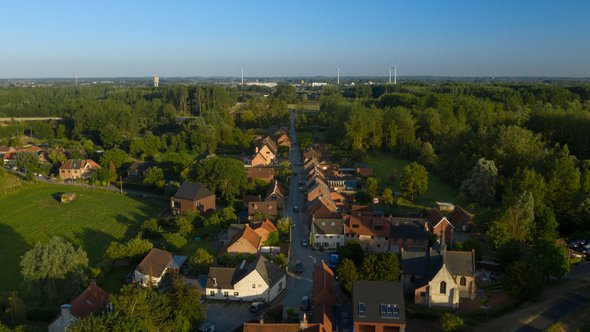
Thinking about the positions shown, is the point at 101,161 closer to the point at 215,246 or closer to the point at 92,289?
the point at 215,246

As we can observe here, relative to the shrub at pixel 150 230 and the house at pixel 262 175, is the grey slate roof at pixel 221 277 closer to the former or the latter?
the shrub at pixel 150 230

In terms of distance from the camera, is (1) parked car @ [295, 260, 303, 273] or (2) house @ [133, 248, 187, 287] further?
(1) parked car @ [295, 260, 303, 273]

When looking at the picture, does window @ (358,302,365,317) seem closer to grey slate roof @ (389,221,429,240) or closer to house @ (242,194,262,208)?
grey slate roof @ (389,221,429,240)

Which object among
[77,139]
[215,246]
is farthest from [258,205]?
[77,139]

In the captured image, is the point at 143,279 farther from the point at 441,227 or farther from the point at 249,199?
the point at 441,227

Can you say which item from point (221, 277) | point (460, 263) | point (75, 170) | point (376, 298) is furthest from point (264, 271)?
point (75, 170)

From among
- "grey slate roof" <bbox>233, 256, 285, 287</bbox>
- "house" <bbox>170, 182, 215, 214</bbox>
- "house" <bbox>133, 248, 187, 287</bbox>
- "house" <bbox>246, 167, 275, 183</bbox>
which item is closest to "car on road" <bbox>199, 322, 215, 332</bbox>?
"grey slate roof" <bbox>233, 256, 285, 287</bbox>
